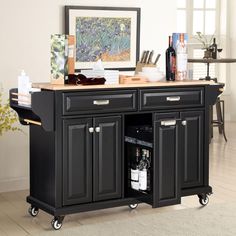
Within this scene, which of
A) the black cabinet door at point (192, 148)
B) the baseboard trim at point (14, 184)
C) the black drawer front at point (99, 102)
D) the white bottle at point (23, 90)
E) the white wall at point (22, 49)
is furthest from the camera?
the baseboard trim at point (14, 184)

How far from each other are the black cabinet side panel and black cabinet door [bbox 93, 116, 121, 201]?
0.98 feet

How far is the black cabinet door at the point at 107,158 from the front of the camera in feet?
14.9

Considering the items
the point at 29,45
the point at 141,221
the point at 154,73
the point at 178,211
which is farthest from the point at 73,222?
the point at 29,45

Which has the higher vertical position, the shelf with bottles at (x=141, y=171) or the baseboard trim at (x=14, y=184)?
the shelf with bottles at (x=141, y=171)

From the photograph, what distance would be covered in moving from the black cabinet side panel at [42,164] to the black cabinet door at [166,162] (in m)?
0.69

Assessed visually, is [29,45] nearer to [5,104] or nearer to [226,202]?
[5,104]

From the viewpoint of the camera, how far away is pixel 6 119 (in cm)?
517

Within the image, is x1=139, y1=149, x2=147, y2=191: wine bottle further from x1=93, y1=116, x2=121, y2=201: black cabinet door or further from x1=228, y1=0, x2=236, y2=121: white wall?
x1=228, y1=0, x2=236, y2=121: white wall

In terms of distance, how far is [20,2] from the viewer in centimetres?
533

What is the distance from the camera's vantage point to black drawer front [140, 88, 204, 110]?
466cm

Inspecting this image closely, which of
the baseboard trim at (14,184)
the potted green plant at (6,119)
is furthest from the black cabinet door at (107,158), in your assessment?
the baseboard trim at (14,184)

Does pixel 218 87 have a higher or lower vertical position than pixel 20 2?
lower

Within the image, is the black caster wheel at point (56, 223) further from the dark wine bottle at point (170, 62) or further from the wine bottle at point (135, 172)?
the dark wine bottle at point (170, 62)

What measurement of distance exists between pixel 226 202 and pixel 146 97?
1.08 meters
